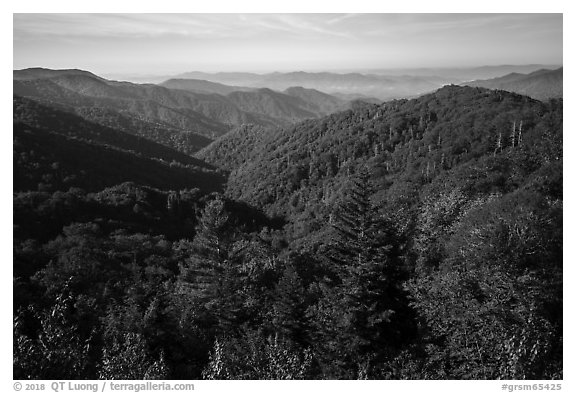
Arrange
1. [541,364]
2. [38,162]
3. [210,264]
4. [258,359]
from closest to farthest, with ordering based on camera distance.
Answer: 1. [541,364]
2. [258,359]
3. [210,264]
4. [38,162]

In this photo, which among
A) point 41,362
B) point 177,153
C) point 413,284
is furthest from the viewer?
point 177,153

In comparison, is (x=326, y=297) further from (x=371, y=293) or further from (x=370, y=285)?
(x=371, y=293)

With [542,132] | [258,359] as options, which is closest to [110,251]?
[258,359]

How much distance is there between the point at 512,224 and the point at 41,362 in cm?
2207

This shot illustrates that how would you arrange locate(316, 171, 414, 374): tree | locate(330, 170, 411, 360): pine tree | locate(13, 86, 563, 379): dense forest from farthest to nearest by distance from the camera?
locate(330, 170, 411, 360): pine tree
locate(316, 171, 414, 374): tree
locate(13, 86, 563, 379): dense forest

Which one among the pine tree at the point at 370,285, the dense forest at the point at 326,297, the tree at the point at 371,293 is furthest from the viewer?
A: the pine tree at the point at 370,285

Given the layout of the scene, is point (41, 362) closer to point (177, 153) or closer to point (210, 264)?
point (210, 264)

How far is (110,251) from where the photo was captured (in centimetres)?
2998

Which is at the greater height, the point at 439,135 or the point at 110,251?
the point at 439,135

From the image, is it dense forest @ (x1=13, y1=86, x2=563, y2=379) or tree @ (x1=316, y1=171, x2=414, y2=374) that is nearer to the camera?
dense forest @ (x1=13, y1=86, x2=563, y2=379)

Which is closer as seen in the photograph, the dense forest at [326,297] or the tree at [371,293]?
the dense forest at [326,297]

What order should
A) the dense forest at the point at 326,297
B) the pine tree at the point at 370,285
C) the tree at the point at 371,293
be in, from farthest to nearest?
the pine tree at the point at 370,285
the tree at the point at 371,293
the dense forest at the point at 326,297

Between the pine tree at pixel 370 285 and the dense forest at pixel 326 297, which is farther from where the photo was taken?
the pine tree at pixel 370 285
